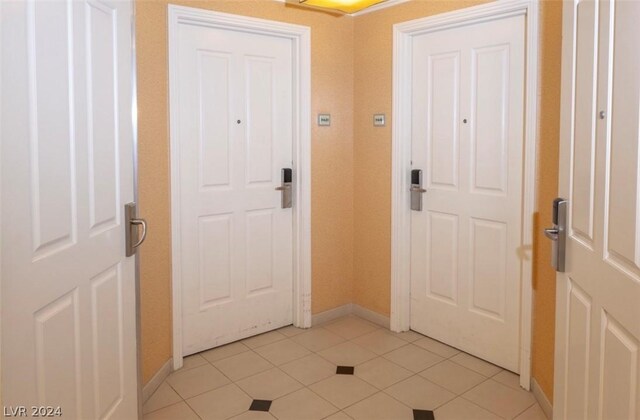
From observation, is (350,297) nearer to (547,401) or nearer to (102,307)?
(547,401)

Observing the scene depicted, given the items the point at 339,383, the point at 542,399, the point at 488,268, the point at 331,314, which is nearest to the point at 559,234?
the point at 542,399

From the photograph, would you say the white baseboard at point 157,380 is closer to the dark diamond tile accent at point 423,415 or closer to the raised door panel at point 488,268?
the dark diamond tile accent at point 423,415

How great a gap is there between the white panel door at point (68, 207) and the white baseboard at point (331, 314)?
1.79 m

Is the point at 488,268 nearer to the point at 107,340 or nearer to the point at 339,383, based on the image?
the point at 339,383

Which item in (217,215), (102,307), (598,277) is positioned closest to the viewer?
(598,277)

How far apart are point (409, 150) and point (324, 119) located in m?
0.67

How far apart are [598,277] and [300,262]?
243cm

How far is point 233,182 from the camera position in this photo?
3.40 metres

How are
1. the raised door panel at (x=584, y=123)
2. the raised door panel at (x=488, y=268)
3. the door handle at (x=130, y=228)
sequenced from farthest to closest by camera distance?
the raised door panel at (x=488, y=268) → the door handle at (x=130, y=228) → the raised door panel at (x=584, y=123)

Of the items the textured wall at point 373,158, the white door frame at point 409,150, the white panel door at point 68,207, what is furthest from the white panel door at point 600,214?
the textured wall at point 373,158

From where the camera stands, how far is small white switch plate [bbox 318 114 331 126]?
12.2 feet

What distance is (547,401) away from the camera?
8.38 ft

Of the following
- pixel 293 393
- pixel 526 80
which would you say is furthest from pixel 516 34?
pixel 293 393

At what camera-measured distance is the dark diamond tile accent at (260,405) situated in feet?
8.65
